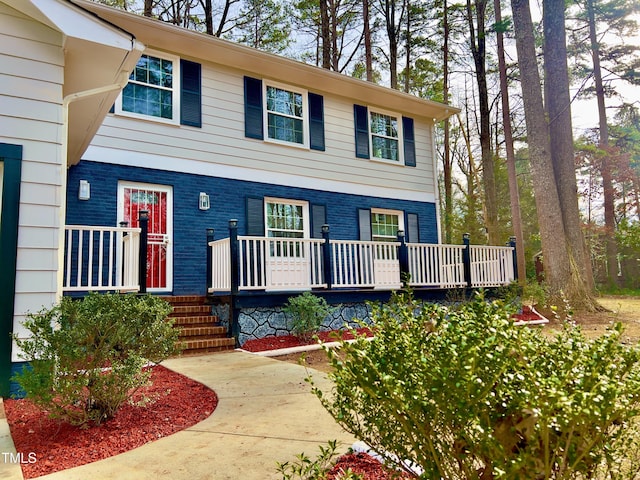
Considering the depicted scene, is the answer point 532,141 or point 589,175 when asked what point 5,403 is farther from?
point 589,175

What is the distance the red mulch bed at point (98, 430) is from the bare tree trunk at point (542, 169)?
27.0ft

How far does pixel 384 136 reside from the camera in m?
11.0

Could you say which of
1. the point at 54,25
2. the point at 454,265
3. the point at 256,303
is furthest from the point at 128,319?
the point at 454,265

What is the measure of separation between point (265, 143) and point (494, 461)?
8362 mm

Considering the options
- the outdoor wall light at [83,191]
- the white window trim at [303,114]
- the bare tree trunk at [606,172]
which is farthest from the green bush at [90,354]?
the bare tree trunk at [606,172]

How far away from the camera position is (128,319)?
9.97 ft

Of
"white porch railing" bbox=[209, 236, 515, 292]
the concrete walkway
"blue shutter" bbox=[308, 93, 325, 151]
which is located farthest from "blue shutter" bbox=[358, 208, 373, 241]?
the concrete walkway

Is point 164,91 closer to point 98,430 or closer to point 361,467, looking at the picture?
point 98,430

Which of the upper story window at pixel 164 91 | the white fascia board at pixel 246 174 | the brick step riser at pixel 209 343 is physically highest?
the upper story window at pixel 164 91

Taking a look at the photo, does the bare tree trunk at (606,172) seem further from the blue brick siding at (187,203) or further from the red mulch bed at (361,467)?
the red mulch bed at (361,467)

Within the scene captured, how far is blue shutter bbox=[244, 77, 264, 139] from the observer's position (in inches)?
348

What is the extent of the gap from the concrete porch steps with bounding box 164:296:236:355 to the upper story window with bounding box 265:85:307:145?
3.97m

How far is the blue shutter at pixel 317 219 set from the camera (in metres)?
9.42

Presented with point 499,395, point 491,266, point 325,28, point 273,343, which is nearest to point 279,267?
point 273,343
